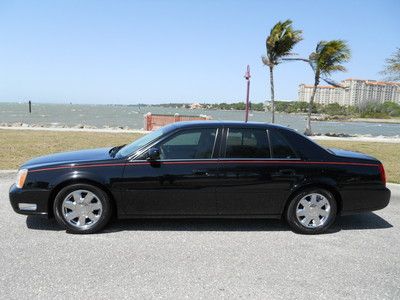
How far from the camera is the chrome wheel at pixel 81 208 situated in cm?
442

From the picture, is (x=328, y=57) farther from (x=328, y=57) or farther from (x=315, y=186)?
(x=315, y=186)

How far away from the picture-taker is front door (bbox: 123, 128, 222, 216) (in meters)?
4.43

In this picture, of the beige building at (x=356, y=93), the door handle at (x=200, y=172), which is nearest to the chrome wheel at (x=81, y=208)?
the door handle at (x=200, y=172)

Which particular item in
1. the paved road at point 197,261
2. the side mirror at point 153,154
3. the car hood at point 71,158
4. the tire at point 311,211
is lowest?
the paved road at point 197,261

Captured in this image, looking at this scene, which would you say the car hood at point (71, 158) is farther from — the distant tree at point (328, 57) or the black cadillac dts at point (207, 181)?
the distant tree at point (328, 57)

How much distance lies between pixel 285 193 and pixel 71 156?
2852 millimetres

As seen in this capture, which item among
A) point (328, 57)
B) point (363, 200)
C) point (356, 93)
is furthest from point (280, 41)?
point (356, 93)

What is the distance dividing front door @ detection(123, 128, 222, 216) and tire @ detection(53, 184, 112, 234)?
0.29 metres

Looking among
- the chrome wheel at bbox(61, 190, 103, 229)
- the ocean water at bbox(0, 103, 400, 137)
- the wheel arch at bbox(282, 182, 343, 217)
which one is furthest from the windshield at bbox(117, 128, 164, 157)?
the ocean water at bbox(0, 103, 400, 137)

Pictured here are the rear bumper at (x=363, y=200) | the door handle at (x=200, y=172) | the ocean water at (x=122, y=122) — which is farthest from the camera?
the ocean water at (x=122, y=122)

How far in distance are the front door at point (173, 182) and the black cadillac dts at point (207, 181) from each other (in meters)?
0.01

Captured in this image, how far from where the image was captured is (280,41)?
17922 mm

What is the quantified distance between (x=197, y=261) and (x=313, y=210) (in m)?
1.83

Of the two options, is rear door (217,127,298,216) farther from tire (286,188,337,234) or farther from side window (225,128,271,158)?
tire (286,188,337,234)
